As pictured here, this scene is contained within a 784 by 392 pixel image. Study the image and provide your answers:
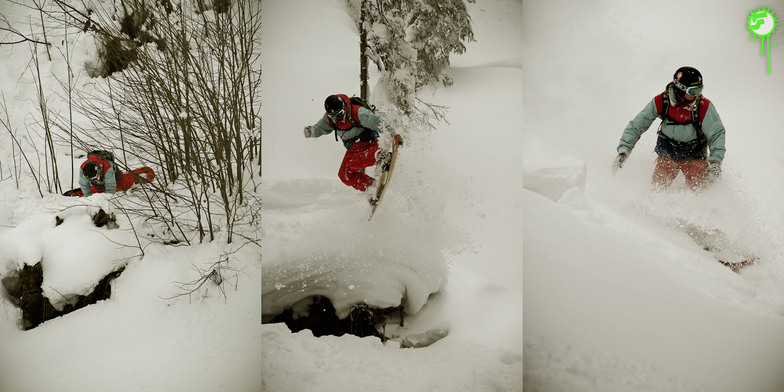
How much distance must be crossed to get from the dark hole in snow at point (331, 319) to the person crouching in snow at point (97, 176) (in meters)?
1.06

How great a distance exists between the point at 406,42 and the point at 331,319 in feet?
4.86

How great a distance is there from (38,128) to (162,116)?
587 millimetres

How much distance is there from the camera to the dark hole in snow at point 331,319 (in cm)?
244

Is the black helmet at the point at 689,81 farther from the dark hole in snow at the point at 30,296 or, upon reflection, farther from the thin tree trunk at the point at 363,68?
the dark hole in snow at the point at 30,296

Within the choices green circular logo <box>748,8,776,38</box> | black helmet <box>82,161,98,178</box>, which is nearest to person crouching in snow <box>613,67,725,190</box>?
green circular logo <box>748,8,776,38</box>

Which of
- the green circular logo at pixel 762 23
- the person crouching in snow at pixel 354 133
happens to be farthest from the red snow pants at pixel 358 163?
the green circular logo at pixel 762 23

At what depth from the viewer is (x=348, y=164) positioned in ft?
8.13

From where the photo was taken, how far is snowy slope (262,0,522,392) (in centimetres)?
246

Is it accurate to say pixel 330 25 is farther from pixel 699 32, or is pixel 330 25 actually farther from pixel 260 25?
pixel 699 32

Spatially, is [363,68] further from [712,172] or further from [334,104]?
[712,172]

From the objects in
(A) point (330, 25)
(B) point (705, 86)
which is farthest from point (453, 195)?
(B) point (705, 86)

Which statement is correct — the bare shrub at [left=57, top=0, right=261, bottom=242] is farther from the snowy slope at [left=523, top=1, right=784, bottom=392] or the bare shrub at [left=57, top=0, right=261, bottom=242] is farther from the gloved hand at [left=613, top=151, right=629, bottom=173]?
the gloved hand at [left=613, top=151, right=629, bottom=173]

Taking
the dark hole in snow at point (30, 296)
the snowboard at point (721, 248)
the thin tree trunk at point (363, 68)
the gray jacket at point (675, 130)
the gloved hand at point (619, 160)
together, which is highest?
the thin tree trunk at point (363, 68)

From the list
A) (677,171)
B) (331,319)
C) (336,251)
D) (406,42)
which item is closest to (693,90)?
(677,171)
